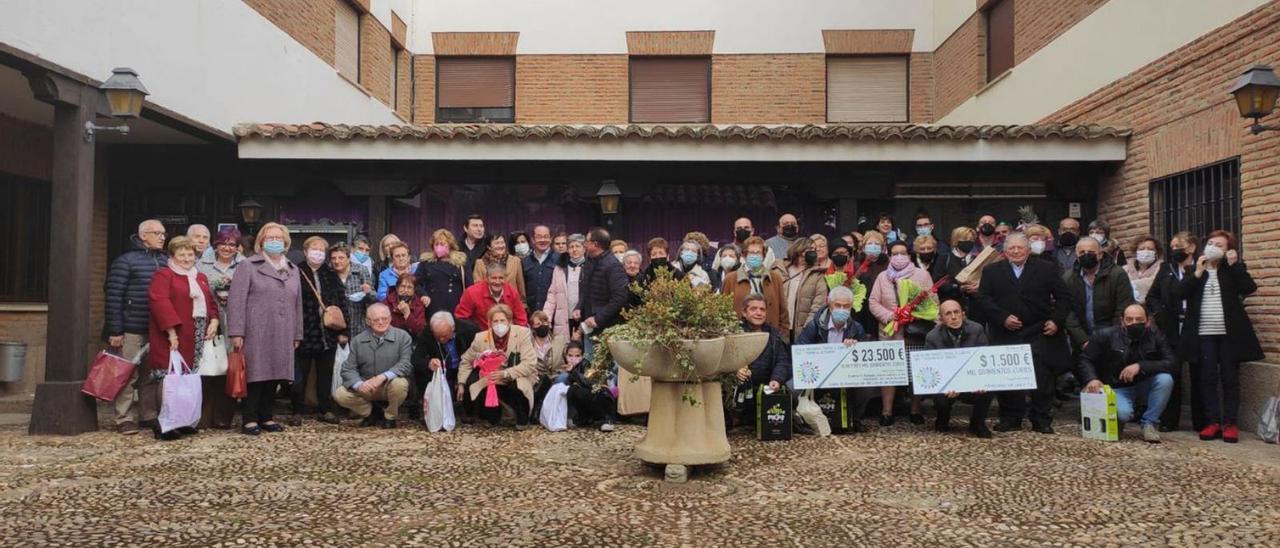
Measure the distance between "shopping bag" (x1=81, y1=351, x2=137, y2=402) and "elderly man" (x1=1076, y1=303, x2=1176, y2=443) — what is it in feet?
26.1

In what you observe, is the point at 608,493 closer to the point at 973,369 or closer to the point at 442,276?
the point at 973,369

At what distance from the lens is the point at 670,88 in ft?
52.4

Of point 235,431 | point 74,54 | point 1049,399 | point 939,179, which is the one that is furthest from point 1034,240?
point 74,54

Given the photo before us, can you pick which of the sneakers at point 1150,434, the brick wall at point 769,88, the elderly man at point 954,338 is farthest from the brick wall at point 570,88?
the sneakers at point 1150,434

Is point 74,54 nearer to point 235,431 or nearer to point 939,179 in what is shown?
point 235,431

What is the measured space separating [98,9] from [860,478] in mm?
8219

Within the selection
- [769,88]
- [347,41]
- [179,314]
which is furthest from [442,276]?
[769,88]

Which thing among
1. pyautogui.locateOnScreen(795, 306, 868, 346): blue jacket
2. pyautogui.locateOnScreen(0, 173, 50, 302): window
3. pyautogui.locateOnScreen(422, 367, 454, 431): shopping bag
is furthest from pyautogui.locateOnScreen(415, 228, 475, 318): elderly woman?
pyautogui.locateOnScreen(0, 173, 50, 302): window

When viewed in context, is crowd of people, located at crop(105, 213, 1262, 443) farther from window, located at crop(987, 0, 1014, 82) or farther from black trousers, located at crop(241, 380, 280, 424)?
window, located at crop(987, 0, 1014, 82)

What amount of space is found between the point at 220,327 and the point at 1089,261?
7646 millimetres

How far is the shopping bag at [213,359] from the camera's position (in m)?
7.15

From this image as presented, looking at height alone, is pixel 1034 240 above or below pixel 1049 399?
above

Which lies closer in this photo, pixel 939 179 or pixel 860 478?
pixel 860 478

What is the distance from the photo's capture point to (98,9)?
843cm
